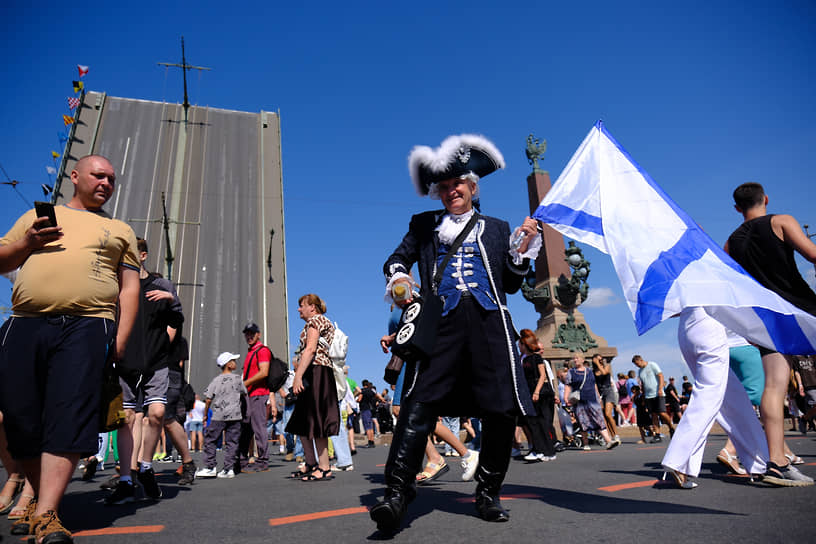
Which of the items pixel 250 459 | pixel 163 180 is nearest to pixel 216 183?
pixel 163 180

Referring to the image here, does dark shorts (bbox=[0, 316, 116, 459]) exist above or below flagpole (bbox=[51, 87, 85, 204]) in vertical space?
below

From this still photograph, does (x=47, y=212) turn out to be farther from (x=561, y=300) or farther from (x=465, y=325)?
(x=561, y=300)

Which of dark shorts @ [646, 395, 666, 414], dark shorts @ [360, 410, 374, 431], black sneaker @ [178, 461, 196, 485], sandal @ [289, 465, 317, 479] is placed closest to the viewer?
black sneaker @ [178, 461, 196, 485]

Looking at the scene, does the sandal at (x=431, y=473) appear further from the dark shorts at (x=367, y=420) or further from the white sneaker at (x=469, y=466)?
the dark shorts at (x=367, y=420)

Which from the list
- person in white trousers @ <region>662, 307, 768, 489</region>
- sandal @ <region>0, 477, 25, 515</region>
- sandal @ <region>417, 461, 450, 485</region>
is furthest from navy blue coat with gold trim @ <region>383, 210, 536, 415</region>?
sandal @ <region>0, 477, 25, 515</region>

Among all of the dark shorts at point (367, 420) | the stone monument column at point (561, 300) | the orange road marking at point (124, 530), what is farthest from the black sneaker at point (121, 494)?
the stone monument column at point (561, 300)

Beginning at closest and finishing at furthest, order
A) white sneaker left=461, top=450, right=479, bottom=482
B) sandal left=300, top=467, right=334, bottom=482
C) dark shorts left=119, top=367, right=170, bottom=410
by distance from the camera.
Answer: dark shorts left=119, top=367, right=170, bottom=410 < white sneaker left=461, top=450, right=479, bottom=482 < sandal left=300, top=467, right=334, bottom=482

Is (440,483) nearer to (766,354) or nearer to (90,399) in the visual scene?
(766,354)

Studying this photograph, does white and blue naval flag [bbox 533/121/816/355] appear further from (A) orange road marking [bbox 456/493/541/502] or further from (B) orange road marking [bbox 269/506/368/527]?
(B) orange road marking [bbox 269/506/368/527]

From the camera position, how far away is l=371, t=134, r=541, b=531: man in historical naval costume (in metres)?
2.39

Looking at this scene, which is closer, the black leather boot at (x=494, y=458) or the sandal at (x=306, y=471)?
the black leather boot at (x=494, y=458)

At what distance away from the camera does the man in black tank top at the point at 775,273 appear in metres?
3.16

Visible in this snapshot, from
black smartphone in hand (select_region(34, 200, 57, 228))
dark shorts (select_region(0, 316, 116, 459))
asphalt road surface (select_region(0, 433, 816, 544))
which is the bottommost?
asphalt road surface (select_region(0, 433, 816, 544))

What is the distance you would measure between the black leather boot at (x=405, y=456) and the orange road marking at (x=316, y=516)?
59 centimetres
